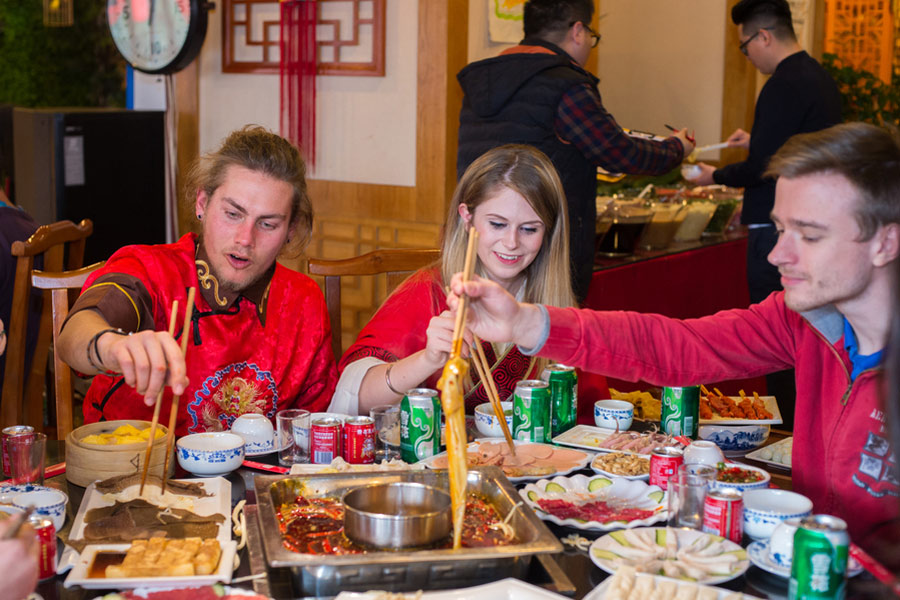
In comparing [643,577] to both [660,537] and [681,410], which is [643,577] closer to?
[660,537]

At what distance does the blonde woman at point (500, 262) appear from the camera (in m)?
2.30

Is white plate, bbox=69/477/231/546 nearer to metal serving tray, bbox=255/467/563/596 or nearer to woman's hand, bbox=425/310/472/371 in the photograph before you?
metal serving tray, bbox=255/467/563/596

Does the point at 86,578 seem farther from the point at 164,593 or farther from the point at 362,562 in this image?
the point at 362,562

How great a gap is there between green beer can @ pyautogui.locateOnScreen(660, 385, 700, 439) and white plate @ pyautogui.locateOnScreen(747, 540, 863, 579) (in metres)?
0.57

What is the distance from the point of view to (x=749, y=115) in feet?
20.3

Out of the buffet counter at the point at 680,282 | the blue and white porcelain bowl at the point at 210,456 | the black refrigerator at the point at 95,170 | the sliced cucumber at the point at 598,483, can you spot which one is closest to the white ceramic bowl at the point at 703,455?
the sliced cucumber at the point at 598,483

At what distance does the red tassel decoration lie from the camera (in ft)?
13.4

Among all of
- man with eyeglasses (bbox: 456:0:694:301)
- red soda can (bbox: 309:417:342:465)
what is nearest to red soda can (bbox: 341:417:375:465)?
red soda can (bbox: 309:417:342:465)

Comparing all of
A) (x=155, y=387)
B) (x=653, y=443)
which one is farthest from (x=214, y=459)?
(x=653, y=443)

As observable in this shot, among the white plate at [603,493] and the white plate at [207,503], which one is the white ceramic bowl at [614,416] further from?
the white plate at [207,503]

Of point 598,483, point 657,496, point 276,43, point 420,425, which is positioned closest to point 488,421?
point 420,425

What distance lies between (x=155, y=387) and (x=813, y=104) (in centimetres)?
317

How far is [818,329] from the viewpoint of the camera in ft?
5.56

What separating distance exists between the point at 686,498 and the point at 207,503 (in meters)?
0.73
